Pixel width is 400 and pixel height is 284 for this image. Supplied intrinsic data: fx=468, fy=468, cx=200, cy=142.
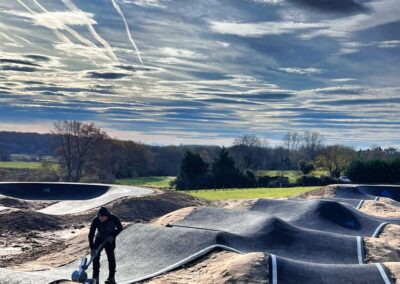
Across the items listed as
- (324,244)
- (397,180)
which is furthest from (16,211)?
(397,180)

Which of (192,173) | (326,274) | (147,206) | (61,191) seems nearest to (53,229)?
(147,206)

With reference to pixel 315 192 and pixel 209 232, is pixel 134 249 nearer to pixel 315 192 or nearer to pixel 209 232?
pixel 209 232

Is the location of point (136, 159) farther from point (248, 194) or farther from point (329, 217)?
point (329, 217)

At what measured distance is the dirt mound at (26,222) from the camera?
24.4m

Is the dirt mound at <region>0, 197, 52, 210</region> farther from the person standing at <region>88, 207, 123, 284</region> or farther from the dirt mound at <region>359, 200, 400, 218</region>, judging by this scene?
the dirt mound at <region>359, 200, 400, 218</region>

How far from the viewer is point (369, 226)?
2331 centimetres

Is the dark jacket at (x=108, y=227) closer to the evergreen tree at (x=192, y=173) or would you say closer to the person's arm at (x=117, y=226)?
the person's arm at (x=117, y=226)

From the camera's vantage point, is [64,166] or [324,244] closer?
[324,244]

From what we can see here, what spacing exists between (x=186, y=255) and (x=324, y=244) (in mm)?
5601

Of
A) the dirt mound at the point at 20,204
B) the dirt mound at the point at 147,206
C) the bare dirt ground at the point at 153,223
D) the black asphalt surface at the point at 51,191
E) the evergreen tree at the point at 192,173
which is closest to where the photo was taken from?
the bare dirt ground at the point at 153,223

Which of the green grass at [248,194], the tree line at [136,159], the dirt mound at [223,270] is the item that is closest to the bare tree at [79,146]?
the tree line at [136,159]

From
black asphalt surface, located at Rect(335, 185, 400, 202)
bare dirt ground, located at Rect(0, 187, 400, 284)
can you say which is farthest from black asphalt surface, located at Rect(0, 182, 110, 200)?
black asphalt surface, located at Rect(335, 185, 400, 202)

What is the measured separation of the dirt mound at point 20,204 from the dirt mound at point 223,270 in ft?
67.5

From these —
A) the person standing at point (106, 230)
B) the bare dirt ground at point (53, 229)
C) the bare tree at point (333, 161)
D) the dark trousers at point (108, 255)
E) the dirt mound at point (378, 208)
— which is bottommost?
the bare dirt ground at point (53, 229)
